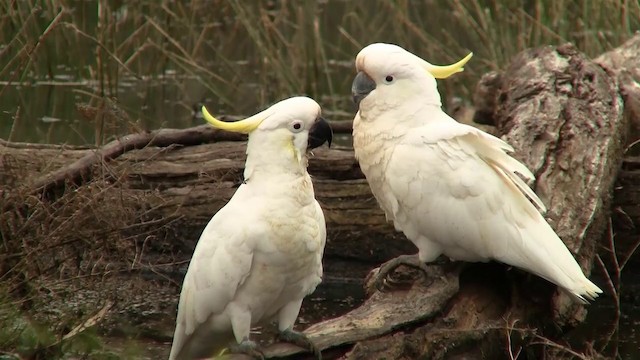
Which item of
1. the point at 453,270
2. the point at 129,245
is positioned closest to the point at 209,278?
the point at 129,245

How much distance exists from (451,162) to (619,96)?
4.99ft

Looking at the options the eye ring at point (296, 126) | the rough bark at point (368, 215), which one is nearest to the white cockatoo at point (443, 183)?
the rough bark at point (368, 215)

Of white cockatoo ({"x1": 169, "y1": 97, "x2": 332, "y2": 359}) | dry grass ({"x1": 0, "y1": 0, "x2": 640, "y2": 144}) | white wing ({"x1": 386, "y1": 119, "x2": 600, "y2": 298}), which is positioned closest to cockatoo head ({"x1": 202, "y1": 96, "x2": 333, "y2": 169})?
white cockatoo ({"x1": 169, "y1": 97, "x2": 332, "y2": 359})

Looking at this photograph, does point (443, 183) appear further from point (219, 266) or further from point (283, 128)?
point (219, 266)

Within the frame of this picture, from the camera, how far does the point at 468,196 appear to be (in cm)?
418

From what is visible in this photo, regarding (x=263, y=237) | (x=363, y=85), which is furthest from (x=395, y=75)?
(x=263, y=237)

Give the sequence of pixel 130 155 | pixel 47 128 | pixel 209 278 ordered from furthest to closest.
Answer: pixel 47 128 → pixel 130 155 → pixel 209 278

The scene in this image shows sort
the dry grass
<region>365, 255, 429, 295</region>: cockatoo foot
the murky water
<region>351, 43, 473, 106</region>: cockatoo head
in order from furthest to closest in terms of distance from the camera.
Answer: the murky water < the dry grass < <region>351, 43, 473, 106</region>: cockatoo head < <region>365, 255, 429, 295</region>: cockatoo foot

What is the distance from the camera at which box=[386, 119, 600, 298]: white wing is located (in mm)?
4121

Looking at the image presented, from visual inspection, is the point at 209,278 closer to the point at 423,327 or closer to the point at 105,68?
the point at 423,327

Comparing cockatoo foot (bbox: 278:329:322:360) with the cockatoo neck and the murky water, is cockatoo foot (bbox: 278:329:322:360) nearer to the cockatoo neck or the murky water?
the cockatoo neck

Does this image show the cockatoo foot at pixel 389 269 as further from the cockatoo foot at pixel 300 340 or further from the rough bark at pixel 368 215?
the cockatoo foot at pixel 300 340

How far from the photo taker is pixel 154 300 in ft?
18.0

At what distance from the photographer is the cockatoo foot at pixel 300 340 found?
3559 millimetres
